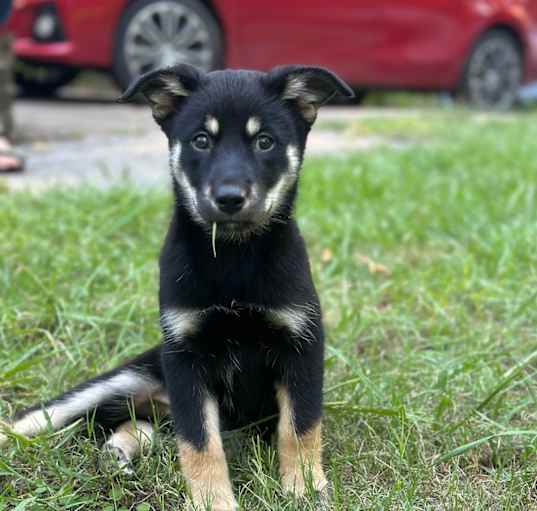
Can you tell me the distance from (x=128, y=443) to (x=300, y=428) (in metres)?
0.53

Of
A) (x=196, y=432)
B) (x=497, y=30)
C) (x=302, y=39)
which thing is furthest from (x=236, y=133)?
(x=497, y=30)

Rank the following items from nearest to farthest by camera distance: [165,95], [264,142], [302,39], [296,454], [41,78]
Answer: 1. [296,454]
2. [264,142]
3. [165,95]
4. [302,39]
5. [41,78]

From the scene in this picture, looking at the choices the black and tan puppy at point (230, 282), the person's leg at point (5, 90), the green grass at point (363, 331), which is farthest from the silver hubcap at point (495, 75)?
the black and tan puppy at point (230, 282)

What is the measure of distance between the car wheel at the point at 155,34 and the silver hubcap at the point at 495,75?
3.90 meters

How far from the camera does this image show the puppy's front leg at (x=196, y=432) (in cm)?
228

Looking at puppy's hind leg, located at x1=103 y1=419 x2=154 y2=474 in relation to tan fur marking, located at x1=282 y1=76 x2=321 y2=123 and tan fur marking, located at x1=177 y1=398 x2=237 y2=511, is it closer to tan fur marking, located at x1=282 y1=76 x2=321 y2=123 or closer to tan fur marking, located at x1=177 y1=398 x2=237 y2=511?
tan fur marking, located at x1=177 y1=398 x2=237 y2=511

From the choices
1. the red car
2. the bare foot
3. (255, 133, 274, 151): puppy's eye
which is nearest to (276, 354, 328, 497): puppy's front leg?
(255, 133, 274, 151): puppy's eye

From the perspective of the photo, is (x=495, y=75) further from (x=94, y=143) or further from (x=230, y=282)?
(x=230, y=282)

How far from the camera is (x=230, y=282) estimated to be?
242cm

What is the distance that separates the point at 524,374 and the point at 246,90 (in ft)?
4.72

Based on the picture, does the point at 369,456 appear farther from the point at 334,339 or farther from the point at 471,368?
the point at 334,339

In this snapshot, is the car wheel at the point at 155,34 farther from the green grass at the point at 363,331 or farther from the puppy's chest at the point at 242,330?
the puppy's chest at the point at 242,330

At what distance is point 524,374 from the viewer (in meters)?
2.97

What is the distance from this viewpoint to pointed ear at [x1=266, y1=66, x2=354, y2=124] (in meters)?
2.52
